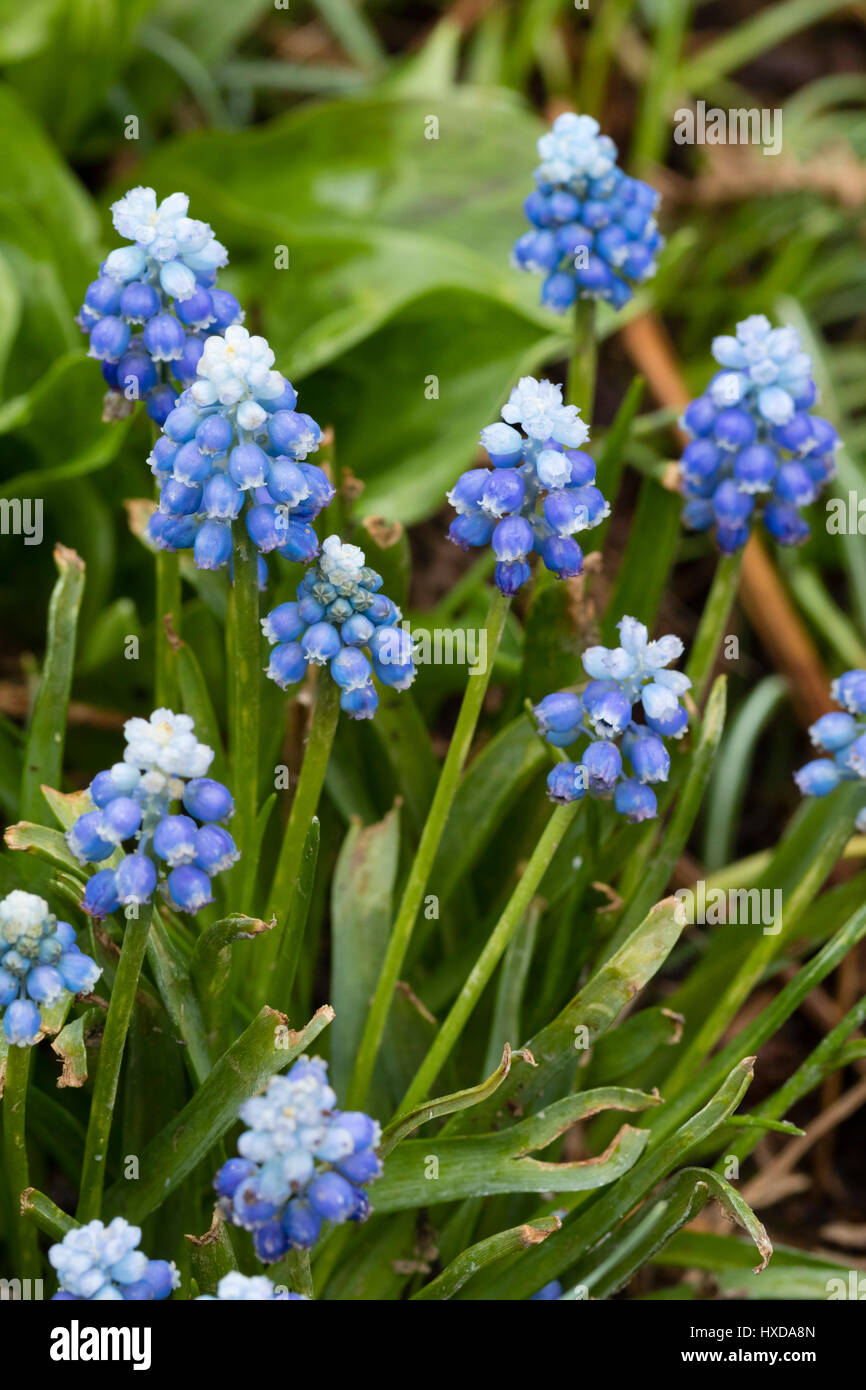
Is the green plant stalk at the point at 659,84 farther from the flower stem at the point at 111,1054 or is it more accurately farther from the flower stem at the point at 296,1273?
the flower stem at the point at 296,1273

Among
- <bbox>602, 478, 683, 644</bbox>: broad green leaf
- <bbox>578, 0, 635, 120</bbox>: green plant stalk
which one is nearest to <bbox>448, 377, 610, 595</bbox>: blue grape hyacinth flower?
<bbox>602, 478, 683, 644</bbox>: broad green leaf

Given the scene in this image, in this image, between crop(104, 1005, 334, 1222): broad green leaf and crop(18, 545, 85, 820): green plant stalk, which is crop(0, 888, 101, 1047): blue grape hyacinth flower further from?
crop(18, 545, 85, 820): green plant stalk

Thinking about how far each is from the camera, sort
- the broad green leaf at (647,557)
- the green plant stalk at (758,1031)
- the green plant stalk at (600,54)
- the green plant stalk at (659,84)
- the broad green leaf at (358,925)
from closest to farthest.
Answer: the green plant stalk at (758,1031) < the broad green leaf at (358,925) < the broad green leaf at (647,557) < the green plant stalk at (659,84) < the green plant stalk at (600,54)

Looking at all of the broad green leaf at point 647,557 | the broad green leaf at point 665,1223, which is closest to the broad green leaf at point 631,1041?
the broad green leaf at point 665,1223

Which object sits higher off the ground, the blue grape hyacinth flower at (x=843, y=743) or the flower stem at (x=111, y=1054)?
the blue grape hyacinth flower at (x=843, y=743)
